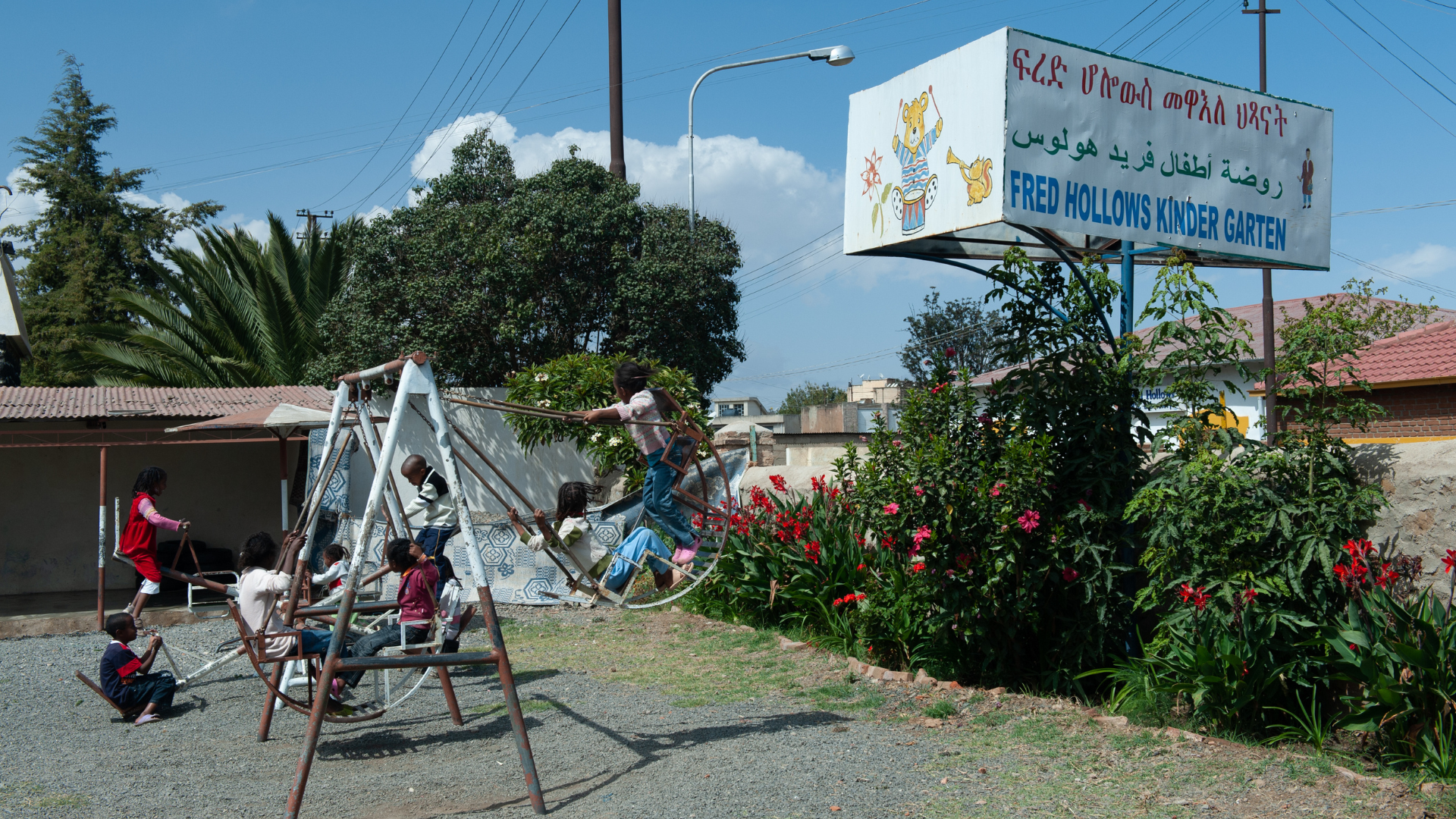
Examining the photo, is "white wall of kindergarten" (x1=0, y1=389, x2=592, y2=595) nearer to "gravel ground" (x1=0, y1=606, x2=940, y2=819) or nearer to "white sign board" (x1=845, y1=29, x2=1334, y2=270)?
"gravel ground" (x1=0, y1=606, x2=940, y2=819)

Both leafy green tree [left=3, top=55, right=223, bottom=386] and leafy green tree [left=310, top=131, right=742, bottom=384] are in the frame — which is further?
leafy green tree [left=3, top=55, right=223, bottom=386]

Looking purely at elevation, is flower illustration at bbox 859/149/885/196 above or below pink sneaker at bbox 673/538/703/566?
above

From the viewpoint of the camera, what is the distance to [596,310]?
1691 centimetres

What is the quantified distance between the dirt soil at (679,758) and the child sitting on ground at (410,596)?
0.61 meters

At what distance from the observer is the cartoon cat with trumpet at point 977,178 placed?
5926 millimetres

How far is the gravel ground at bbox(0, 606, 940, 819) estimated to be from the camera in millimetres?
4785

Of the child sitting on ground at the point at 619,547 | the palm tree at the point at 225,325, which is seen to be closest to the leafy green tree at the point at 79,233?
the palm tree at the point at 225,325

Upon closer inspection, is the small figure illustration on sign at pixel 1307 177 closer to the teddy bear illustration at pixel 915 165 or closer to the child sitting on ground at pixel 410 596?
the teddy bear illustration at pixel 915 165

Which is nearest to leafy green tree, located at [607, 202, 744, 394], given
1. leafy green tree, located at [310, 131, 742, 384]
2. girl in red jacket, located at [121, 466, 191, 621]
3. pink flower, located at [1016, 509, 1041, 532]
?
leafy green tree, located at [310, 131, 742, 384]

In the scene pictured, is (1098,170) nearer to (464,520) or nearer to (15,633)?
(464,520)

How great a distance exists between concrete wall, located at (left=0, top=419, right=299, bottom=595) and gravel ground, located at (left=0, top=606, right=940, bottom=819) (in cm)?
744

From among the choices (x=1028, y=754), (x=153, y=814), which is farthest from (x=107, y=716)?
(x=1028, y=754)

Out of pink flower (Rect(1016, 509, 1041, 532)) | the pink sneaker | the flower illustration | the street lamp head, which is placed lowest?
the pink sneaker

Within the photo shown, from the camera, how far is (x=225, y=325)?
60.3 ft
